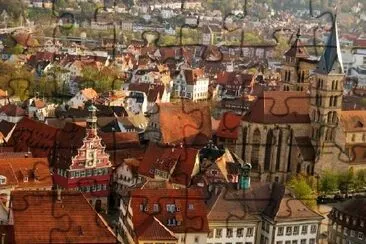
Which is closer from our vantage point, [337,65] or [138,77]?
[337,65]

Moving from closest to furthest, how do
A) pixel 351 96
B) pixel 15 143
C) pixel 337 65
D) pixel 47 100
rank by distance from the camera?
pixel 15 143 → pixel 337 65 → pixel 47 100 → pixel 351 96

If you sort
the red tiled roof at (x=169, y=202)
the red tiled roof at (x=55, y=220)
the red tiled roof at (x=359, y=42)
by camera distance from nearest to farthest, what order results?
the red tiled roof at (x=55, y=220) < the red tiled roof at (x=169, y=202) < the red tiled roof at (x=359, y=42)

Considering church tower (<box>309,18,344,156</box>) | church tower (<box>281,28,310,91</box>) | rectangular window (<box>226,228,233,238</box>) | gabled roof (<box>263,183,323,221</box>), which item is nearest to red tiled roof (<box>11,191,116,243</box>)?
rectangular window (<box>226,228,233,238</box>)

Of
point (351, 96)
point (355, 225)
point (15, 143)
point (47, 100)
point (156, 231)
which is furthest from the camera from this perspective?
point (351, 96)

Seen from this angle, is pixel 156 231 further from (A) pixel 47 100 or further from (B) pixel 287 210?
(A) pixel 47 100

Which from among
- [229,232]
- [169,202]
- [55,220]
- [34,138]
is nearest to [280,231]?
[229,232]

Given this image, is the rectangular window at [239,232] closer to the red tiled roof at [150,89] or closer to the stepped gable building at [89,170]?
the stepped gable building at [89,170]

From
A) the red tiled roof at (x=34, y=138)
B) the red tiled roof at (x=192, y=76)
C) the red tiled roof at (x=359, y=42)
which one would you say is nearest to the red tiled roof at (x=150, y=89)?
the red tiled roof at (x=192, y=76)

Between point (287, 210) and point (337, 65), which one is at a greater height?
point (337, 65)

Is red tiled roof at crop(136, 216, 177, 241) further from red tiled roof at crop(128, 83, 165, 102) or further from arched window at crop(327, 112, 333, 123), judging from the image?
red tiled roof at crop(128, 83, 165, 102)

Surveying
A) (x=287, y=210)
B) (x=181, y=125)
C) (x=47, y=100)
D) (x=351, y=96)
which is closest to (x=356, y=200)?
(x=287, y=210)
